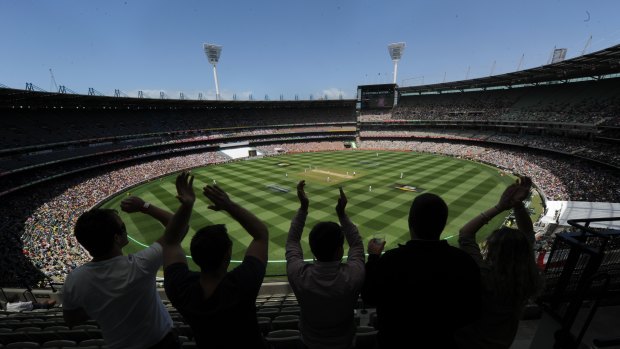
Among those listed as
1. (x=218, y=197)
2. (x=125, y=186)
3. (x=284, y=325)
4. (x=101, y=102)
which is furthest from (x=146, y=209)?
(x=101, y=102)

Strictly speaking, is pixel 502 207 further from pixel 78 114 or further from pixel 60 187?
pixel 78 114

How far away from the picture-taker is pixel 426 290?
2.26 meters

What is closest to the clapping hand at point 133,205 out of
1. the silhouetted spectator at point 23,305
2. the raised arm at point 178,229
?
the raised arm at point 178,229

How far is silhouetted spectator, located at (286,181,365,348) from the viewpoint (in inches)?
106

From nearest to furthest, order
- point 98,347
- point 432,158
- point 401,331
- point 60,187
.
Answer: point 401,331 → point 98,347 → point 60,187 → point 432,158

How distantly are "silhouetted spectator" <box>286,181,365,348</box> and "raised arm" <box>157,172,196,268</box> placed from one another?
1.13 meters

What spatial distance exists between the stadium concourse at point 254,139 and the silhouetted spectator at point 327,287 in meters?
3.25

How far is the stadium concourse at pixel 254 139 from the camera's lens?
22.7m

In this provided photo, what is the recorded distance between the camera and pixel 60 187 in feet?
110

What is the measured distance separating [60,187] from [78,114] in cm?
1944

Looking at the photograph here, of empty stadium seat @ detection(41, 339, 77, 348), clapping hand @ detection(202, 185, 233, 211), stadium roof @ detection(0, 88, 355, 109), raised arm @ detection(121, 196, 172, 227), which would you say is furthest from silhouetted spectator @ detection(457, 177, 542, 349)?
stadium roof @ detection(0, 88, 355, 109)

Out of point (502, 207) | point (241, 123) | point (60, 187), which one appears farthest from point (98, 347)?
point (241, 123)

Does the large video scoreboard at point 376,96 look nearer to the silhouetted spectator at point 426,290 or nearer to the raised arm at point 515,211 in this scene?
the raised arm at point 515,211

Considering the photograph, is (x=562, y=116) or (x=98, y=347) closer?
(x=98, y=347)
